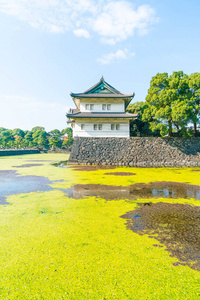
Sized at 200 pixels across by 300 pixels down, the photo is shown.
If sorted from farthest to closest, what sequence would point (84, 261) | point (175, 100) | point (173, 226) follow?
point (175, 100) → point (173, 226) → point (84, 261)

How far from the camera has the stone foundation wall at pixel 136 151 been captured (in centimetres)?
1488

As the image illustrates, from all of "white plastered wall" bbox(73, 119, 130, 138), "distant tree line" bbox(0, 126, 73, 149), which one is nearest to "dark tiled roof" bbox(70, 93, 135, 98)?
"white plastered wall" bbox(73, 119, 130, 138)

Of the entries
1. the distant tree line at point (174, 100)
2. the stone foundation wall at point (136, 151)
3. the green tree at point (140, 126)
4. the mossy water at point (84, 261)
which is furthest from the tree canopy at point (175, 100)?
the mossy water at point (84, 261)

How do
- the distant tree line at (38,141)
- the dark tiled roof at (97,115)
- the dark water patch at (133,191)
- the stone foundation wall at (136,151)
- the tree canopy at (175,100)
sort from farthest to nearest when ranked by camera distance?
1. the distant tree line at (38,141)
2. the dark tiled roof at (97,115)
3. the stone foundation wall at (136,151)
4. the tree canopy at (175,100)
5. the dark water patch at (133,191)

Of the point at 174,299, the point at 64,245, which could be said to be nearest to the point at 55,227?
the point at 64,245

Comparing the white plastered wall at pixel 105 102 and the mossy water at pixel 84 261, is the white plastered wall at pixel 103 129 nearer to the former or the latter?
the white plastered wall at pixel 105 102

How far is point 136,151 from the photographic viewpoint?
15.4 m

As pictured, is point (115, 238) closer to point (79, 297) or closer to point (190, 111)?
point (79, 297)

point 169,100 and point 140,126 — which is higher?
point 169,100

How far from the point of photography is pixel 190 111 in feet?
46.3

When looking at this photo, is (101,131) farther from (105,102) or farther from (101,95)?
(101,95)

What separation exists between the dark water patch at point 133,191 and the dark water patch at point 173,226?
2.92 ft

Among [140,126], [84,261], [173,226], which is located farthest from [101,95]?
[84,261]

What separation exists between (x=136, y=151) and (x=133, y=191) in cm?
982
